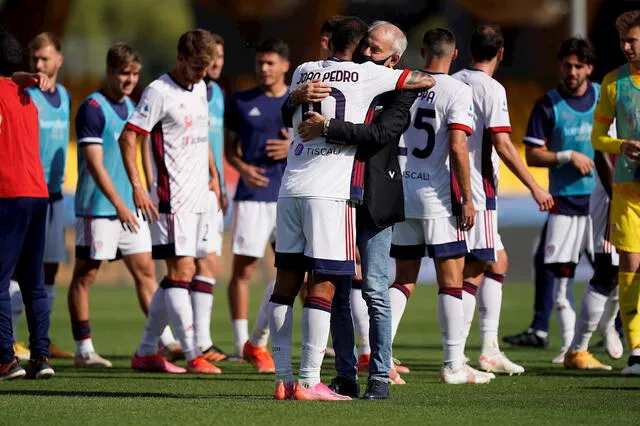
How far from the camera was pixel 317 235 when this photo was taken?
25.6 feet

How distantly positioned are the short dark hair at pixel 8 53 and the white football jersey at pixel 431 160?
270 centimetres

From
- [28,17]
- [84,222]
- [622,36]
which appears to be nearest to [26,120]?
[84,222]

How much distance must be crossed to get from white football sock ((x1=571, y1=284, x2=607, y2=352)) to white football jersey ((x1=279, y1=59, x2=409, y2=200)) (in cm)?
331

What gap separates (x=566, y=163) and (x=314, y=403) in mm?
4460

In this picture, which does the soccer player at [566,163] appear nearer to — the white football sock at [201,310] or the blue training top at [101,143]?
the white football sock at [201,310]

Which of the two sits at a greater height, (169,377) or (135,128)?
(135,128)

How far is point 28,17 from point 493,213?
60.2 feet

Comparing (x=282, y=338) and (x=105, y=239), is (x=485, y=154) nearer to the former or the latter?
(x=282, y=338)

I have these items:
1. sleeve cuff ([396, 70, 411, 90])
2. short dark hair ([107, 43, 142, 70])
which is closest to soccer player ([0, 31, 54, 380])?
short dark hair ([107, 43, 142, 70])

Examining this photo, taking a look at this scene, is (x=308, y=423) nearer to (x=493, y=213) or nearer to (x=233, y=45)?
(x=493, y=213)

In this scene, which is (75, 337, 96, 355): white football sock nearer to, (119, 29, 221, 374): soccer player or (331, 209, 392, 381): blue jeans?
(119, 29, 221, 374): soccer player

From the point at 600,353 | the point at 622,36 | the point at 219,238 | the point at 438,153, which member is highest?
the point at 622,36

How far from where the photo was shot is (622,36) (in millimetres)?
9562

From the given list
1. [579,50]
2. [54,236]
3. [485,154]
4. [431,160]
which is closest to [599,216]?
[579,50]
